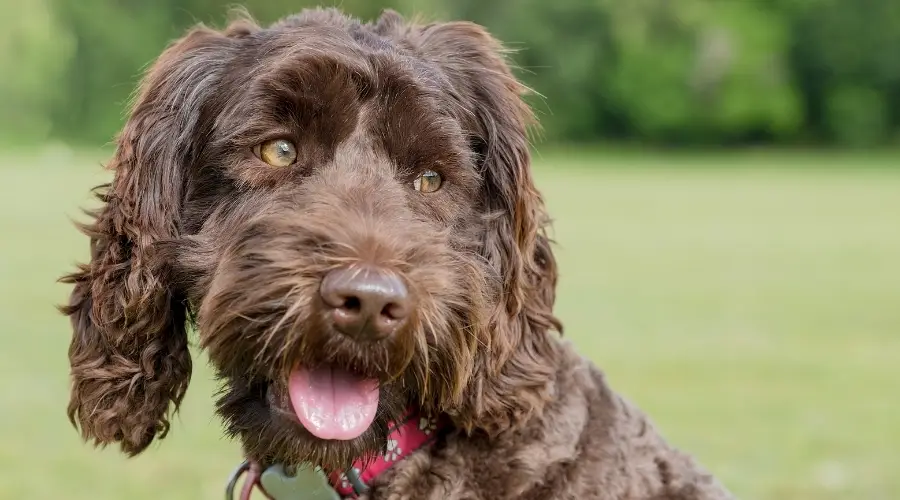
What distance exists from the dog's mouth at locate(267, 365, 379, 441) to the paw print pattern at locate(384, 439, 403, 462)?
213 millimetres

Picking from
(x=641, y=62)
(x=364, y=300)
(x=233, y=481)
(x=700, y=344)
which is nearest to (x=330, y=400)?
(x=364, y=300)

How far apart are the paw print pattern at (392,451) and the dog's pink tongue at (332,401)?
223mm

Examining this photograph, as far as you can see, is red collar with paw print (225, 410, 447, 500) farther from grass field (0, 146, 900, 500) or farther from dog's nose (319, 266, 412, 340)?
dog's nose (319, 266, 412, 340)

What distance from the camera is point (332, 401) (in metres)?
2.42

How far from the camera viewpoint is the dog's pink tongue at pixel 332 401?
7.80 feet

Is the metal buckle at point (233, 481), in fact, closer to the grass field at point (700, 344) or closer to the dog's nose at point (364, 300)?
the grass field at point (700, 344)

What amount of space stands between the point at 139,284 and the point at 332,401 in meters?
0.63

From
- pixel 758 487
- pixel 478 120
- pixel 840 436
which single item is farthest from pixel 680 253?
pixel 478 120

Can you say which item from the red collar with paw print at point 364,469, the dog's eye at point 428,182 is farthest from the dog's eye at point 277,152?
the red collar with paw print at point 364,469

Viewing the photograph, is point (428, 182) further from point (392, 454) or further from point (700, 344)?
point (700, 344)

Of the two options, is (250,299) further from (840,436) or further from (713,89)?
(713,89)

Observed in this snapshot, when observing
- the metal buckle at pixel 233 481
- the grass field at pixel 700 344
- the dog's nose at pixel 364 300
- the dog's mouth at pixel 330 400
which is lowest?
the grass field at pixel 700 344

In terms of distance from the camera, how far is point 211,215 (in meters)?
2.63

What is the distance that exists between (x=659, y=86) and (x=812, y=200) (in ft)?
79.7
